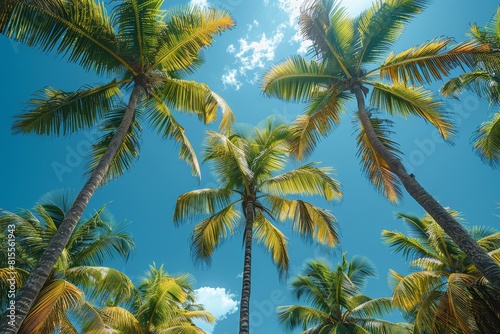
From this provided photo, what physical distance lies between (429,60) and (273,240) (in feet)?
25.4

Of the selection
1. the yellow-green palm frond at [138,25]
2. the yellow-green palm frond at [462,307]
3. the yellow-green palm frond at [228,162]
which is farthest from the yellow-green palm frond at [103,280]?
the yellow-green palm frond at [462,307]

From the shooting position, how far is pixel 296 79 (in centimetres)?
1168

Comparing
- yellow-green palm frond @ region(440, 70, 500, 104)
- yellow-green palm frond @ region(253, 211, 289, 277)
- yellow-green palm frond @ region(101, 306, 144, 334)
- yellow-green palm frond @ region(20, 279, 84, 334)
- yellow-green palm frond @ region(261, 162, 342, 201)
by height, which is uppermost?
yellow-green palm frond @ region(440, 70, 500, 104)

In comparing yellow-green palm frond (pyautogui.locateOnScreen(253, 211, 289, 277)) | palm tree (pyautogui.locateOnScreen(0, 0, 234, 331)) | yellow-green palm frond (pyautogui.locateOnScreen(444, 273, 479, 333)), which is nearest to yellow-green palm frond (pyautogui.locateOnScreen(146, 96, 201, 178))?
palm tree (pyautogui.locateOnScreen(0, 0, 234, 331))

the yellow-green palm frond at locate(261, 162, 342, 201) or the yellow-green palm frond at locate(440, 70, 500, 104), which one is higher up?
the yellow-green palm frond at locate(440, 70, 500, 104)

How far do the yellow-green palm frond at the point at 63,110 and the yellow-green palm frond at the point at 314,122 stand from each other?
568cm

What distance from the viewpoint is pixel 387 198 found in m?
11.1

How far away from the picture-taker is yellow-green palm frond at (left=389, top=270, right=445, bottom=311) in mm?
12484

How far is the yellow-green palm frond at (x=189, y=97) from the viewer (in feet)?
36.7

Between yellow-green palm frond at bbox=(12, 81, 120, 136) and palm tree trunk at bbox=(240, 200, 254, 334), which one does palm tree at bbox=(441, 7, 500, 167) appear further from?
yellow-green palm frond at bbox=(12, 81, 120, 136)

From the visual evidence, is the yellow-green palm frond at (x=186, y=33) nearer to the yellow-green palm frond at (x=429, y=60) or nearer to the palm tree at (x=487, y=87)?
the yellow-green palm frond at (x=429, y=60)

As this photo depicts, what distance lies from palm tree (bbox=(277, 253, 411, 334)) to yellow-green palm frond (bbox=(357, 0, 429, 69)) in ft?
35.0

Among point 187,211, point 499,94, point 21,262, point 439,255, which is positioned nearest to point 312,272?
point 439,255

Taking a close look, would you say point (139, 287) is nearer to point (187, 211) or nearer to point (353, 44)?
point (187, 211)
